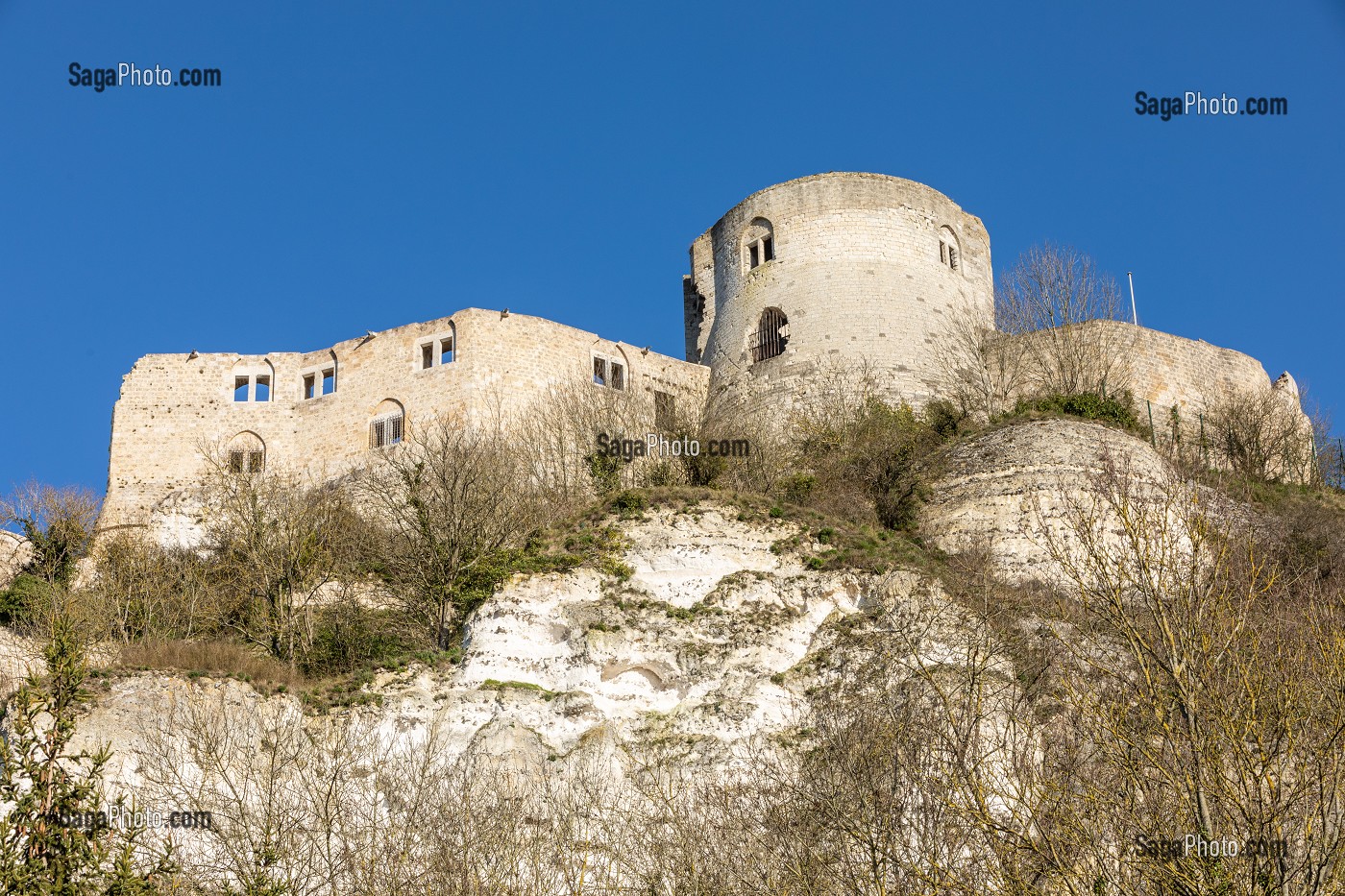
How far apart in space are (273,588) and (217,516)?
4.41 metres

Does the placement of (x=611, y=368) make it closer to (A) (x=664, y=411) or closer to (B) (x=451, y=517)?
(A) (x=664, y=411)

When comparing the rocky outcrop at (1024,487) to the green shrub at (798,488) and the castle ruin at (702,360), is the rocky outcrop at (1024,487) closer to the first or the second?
the green shrub at (798,488)

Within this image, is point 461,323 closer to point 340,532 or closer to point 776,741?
point 340,532

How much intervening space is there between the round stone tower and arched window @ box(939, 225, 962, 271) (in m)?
0.05

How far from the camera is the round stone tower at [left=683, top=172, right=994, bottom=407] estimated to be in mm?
40594

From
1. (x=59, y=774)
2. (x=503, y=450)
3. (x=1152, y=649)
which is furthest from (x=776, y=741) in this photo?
(x=503, y=450)

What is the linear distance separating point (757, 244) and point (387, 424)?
38.2ft

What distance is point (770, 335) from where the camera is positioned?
42125 millimetres

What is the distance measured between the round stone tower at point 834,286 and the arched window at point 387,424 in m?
8.50

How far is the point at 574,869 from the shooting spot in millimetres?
Answer: 19594

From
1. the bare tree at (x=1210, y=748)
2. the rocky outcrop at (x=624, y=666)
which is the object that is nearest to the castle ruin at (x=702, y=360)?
the rocky outcrop at (x=624, y=666)

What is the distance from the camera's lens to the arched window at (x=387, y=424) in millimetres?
39656

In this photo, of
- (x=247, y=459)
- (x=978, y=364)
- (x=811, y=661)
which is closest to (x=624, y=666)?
(x=811, y=661)

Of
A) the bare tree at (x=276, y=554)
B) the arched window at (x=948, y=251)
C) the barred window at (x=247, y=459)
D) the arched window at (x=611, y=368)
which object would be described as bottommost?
the bare tree at (x=276, y=554)
